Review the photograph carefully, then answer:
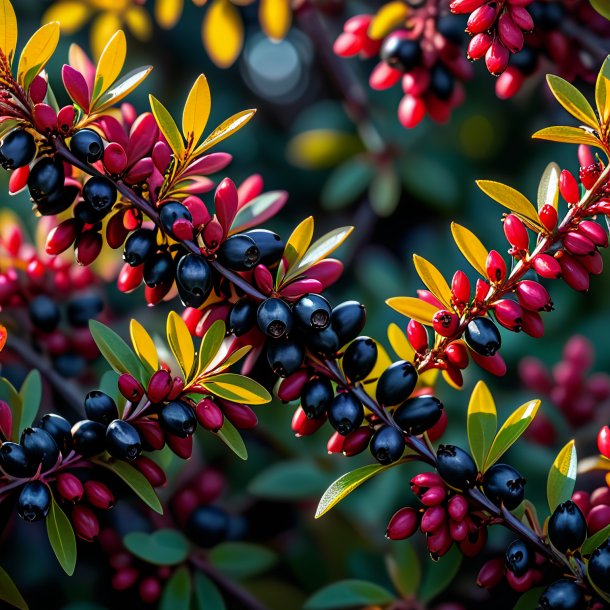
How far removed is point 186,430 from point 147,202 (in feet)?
0.69

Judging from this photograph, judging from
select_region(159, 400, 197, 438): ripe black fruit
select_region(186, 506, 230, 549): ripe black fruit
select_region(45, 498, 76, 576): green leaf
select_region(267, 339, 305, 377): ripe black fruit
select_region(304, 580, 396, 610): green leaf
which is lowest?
select_region(186, 506, 230, 549): ripe black fruit

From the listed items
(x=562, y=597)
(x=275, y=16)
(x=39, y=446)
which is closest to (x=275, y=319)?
(x=39, y=446)

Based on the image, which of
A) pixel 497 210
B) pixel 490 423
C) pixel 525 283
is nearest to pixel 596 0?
pixel 525 283

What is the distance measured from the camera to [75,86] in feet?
2.38

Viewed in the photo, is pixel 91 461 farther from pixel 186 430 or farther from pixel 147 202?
pixel 147 202

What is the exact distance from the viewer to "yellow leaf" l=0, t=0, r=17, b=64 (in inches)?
27.3

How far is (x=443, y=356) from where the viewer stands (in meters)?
0.73

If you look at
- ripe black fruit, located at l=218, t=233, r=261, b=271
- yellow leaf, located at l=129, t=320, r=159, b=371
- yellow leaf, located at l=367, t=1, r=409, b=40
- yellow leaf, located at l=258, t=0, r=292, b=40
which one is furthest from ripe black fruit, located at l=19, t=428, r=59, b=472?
yellow leaf, located at l=258, t=0, r=292, b=40

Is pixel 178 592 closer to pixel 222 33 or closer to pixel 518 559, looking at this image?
pixel 518 559

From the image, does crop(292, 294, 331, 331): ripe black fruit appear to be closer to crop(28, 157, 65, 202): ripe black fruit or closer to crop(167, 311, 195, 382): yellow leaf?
crop(167, 311, 195, 382): yellow leaf

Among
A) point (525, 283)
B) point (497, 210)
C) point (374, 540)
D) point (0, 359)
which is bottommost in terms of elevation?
point (374, 540)

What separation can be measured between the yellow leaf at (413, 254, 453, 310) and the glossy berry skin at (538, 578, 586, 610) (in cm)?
25

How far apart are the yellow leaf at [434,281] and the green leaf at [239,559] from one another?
0.44 m

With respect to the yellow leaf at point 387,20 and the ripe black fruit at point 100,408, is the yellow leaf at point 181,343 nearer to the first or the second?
the ripe black fruit at point 100,408
